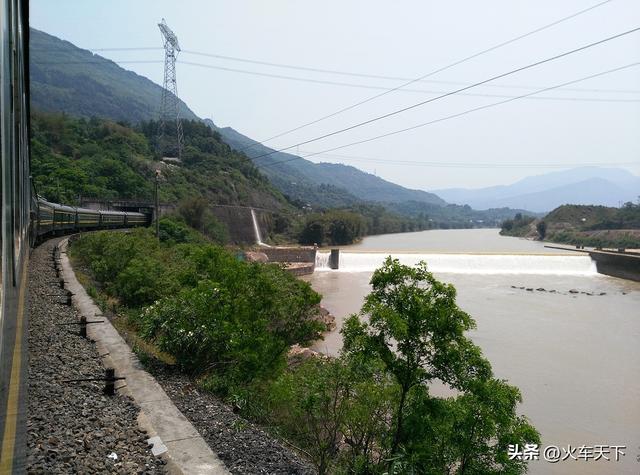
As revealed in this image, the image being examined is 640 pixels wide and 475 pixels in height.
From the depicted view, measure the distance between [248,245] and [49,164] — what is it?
2173 centimetres

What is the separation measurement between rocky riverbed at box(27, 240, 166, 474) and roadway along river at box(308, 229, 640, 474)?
26.2 ft

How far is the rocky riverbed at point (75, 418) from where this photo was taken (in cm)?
380

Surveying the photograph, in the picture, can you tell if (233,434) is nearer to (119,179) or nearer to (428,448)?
(428,448)

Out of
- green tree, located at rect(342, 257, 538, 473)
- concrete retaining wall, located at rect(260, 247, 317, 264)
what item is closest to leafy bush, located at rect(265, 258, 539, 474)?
green tree, located at rect(342, 257, 538, 473)

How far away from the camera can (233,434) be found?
217 inches

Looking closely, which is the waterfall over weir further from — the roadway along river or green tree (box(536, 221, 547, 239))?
green tree (box(536, 221, 547, 239))

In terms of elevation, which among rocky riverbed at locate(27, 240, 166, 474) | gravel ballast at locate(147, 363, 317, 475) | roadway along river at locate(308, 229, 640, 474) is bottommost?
roadway along river at locate(308, 229, 640, 474)

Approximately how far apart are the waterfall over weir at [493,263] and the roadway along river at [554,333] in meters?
0.09

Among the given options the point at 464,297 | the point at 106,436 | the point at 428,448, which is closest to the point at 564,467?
the point at 428,448

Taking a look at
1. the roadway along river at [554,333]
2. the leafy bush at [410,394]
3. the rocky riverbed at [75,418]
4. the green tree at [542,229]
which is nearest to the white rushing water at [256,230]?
the roadway along river at [554,333]

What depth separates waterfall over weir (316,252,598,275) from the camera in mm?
42625

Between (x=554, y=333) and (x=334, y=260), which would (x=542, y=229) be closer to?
(x=334, y=260)

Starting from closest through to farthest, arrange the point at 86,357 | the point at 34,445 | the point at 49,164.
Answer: the point at 34,445, the point at 86,357, the point at 49,164

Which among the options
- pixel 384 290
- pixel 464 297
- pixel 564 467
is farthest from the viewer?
pixel 464 297
